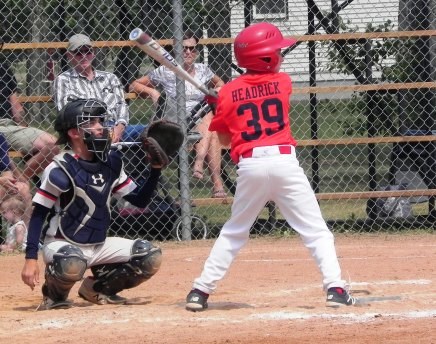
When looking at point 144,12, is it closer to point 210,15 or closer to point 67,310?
point 210,15

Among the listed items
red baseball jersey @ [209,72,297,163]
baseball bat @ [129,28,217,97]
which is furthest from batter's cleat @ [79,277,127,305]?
baseball bat @ [129,28,217,97]

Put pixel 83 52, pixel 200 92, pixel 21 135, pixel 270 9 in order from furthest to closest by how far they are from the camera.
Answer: pixel 270 9, pixel 200 92, pixel 21 135, pixel 83 52

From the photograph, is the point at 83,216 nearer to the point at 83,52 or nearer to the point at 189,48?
the point at 83,52

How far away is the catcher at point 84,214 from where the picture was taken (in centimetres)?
592

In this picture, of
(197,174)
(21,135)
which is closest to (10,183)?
(21,135)

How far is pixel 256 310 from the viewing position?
226 inches

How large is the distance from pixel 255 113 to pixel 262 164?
292 mm

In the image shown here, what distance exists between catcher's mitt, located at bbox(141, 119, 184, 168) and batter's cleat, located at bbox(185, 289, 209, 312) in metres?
0.79

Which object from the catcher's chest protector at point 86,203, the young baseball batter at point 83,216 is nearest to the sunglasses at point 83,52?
the young baseball batter at point 83,216

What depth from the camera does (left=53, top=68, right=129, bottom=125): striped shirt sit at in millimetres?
9195

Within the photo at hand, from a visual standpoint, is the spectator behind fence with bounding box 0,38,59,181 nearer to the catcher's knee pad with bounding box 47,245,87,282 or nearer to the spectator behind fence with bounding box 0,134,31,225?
the spectator behind fence with bounding box 0,134,31,225

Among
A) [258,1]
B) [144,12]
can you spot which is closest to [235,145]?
[144,12]

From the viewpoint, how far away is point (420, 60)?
10578mm

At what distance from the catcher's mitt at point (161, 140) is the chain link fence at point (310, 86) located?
349 centimetres
